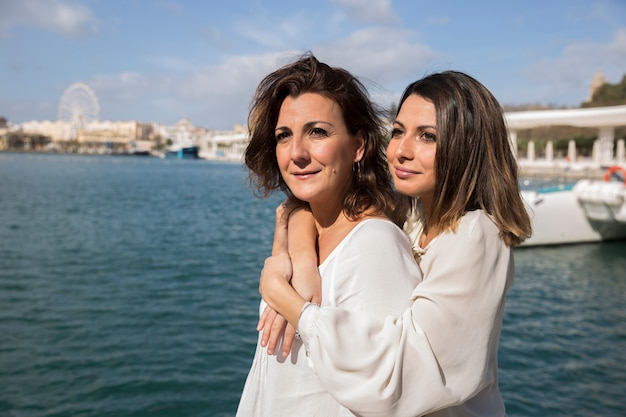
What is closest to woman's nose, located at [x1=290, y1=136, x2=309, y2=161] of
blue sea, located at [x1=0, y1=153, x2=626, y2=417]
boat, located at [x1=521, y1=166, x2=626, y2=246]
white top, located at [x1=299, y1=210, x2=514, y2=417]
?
white top, located at [x1=299, y1=210, x2=514, y2=417]

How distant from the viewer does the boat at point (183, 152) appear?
441 ft

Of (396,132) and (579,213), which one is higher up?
(396,132)

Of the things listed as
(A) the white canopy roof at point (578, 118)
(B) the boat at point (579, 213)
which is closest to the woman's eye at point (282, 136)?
(B) the boat at point (579, 213)

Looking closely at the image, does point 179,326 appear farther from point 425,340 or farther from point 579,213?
point 579,213

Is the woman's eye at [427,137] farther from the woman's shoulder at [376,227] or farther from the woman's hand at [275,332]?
the woman's hand at [275,332]

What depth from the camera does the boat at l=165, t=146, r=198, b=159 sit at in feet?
441

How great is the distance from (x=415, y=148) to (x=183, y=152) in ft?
454

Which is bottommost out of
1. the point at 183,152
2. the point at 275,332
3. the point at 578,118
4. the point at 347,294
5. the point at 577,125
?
the point at 275,332

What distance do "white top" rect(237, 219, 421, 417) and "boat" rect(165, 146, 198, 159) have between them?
5384 inches

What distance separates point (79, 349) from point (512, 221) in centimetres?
638

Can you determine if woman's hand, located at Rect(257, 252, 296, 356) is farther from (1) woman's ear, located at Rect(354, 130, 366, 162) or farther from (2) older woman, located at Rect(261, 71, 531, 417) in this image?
(1) woman's ear, located at Rect(354, 130, 366, 162)

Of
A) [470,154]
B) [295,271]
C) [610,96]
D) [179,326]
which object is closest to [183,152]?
[610,96]

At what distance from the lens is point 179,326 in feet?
24.8

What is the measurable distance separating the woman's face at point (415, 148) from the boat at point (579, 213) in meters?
13.1
